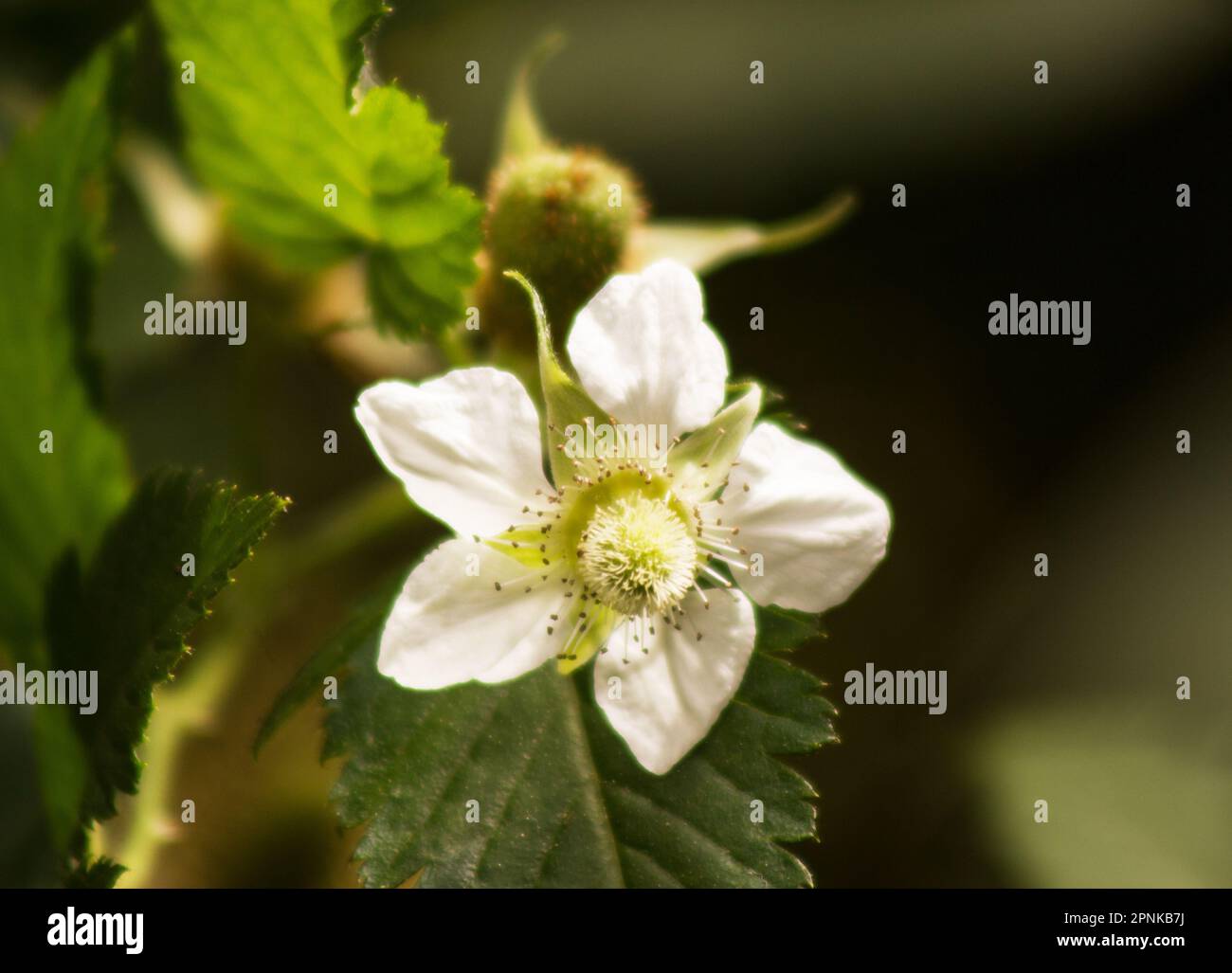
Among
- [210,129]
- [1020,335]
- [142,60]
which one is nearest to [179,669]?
[210,129]

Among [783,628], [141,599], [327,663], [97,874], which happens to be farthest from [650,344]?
[97,874]

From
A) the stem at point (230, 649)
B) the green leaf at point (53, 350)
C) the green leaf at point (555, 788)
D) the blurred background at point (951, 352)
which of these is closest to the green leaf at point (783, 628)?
the green leaf at point (555, 788)

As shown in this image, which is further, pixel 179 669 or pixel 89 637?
pixel 179 669

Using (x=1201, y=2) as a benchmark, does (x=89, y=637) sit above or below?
below

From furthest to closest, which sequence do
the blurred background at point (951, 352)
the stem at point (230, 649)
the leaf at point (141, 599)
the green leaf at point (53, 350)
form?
the blurred background at point (951, 352) < the stem at point (230, 649) < the green leaf at point (53, 350) < the leaf at point (141, 599)

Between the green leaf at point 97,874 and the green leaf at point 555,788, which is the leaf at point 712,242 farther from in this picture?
the green leaf at point 97,874

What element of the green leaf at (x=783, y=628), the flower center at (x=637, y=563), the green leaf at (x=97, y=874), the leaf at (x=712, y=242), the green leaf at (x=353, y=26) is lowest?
the green leaf at (x=97, y=874)
